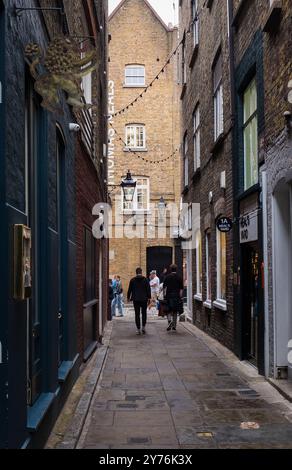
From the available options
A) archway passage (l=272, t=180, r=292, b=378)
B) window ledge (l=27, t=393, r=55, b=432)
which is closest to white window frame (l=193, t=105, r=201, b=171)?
archway passage (l=272, t=180, r=292, b=378)

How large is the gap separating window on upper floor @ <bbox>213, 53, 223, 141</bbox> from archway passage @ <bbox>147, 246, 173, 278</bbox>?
15.8m

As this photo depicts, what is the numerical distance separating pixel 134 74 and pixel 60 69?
26.9 metres

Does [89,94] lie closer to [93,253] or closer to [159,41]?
[93,253]

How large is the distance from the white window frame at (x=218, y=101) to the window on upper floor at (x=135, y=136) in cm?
1588

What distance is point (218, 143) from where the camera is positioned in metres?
13.8

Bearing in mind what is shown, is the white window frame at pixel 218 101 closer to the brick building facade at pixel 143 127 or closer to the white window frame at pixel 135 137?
the brick building facade at pixel 143 127

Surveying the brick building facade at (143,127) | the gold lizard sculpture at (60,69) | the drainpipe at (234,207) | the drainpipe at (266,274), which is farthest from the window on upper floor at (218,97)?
the brick building facade at (143,127)

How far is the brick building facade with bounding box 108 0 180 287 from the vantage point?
30.2 m

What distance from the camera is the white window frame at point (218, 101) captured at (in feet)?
46.6

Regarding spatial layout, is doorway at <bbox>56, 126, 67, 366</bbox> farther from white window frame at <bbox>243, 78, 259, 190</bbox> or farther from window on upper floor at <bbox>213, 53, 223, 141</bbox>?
window on upper floor at <bbox>213, 53, 223, 141</bbox>

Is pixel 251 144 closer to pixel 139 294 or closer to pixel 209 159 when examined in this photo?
pixel 209 159

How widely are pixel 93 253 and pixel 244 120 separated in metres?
4.65

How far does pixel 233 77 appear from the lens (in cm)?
1232

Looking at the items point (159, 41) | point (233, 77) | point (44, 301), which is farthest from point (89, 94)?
point (159, 41)
